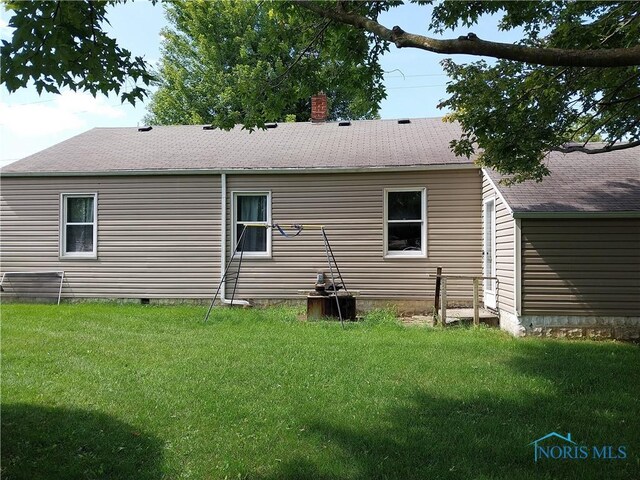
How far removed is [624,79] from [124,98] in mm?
6234

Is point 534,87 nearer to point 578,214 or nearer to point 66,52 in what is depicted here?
point 578,214

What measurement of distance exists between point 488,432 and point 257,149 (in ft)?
32.5

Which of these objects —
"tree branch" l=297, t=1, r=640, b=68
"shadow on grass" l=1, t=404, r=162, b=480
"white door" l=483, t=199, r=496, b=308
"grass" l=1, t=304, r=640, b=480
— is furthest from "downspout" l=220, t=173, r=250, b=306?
"tree branch" l=297, t=1, r=640, b=68

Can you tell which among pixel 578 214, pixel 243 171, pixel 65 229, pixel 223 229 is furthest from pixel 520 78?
pixel 65 229

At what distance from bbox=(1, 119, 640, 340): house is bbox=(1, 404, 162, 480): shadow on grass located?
23.9ft

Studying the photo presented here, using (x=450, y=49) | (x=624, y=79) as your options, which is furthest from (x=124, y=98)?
(x=624, y=79)

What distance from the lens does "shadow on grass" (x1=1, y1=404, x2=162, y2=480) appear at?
3.44 meters

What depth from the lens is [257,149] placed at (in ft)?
41.9

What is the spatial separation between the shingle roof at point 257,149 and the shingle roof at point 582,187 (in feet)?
6.45

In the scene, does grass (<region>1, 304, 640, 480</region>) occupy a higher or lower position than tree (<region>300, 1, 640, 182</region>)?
lower

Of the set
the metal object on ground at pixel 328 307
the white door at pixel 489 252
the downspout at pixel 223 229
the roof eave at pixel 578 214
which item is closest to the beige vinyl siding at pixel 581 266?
the roof eave at pixel 578 214

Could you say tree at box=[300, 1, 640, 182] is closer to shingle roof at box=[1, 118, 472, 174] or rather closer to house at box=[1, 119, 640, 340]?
house at box=[1, 119, 640, 340]

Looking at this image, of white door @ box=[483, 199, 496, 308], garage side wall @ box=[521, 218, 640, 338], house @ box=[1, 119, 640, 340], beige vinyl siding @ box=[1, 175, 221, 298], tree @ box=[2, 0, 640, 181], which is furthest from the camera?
beige vinyl siding @ box=[1, 175, 221, 298]

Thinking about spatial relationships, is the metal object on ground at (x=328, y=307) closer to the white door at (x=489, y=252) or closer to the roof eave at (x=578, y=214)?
the white door at (x=489, y=252)
